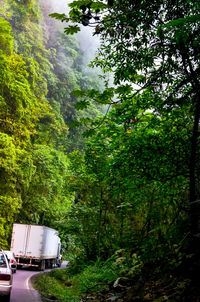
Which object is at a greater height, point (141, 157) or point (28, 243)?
point (141, 157)

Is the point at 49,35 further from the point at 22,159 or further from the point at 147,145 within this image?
the point at 147,145

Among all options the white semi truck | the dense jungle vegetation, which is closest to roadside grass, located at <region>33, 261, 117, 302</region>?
the dense jungle vegetation

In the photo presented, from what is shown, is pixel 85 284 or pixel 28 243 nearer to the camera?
pixel 85 284

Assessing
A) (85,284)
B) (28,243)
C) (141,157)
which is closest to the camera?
(141,157)

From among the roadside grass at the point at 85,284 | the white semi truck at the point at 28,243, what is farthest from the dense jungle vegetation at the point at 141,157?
the white semi truck at the point at 28,243

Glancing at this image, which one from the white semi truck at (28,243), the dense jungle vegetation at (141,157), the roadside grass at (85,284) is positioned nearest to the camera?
the dense jungle vegetation at (141,157)

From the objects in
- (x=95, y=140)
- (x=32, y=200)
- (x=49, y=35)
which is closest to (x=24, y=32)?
(x=49, y=35)

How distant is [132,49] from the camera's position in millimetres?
7070

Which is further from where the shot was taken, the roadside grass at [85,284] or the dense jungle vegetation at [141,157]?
the roadside grass at [85,284]

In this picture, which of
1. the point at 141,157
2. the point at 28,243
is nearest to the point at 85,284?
the point at 141,157

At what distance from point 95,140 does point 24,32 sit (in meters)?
31.4

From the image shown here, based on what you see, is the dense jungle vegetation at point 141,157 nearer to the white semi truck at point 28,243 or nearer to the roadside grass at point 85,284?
the roadside grass at point 85,284

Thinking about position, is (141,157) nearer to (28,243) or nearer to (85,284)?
(85,284)

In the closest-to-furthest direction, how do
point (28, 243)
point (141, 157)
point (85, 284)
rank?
point (141, 157), point (85, 284), point (28, 243)
